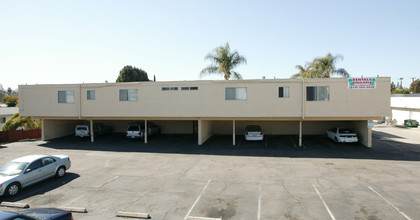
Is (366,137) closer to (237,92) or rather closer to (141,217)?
(237,92)

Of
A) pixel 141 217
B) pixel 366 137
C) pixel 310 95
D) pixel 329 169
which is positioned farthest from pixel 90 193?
pixel 366 137

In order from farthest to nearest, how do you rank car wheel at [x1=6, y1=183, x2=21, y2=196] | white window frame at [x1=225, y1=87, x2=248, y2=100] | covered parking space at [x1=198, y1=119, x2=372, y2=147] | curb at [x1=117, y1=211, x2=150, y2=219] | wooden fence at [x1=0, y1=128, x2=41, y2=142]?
covered parking space at [x1=198, y1=119, x2=372, y2=147] → wooden fence at [x1=0, y1=128, x2=41, y2=142] → white window frame at [x1=225, y1=87, x2=248, y2=100] → car wheel at [x1=6, y1=183, x2=21, y2=196] → curb at [x1=117, y1=211, x2=150, y2=219]

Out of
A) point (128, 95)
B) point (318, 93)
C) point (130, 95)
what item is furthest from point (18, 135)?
point (318, 93)

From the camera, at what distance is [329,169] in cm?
1395

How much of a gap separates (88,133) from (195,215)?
20549 millimetres

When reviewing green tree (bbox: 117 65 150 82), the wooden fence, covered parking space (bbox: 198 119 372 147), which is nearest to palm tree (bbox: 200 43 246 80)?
covered parking space (bbox: 198 119 372 147)

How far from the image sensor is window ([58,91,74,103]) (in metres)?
22.9

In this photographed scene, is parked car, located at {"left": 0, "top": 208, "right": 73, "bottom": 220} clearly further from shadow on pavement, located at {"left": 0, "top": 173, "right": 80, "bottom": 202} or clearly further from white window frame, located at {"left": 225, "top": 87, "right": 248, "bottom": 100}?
white window frame, located at {"left": 225, "top": 87, "right": 248, "bottom": 100}

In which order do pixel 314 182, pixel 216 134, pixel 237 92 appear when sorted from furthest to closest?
pixel 216 134 → pixel 237 92 → pixel 314 182

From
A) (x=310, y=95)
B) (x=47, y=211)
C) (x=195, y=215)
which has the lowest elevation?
(x=195, y=215)

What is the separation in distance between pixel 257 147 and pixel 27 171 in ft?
50.6

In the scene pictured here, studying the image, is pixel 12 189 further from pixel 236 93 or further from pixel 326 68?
pixel 326 68

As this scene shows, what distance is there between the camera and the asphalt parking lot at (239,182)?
29.1ft

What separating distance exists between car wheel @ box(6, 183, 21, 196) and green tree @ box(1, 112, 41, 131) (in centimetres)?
2033
